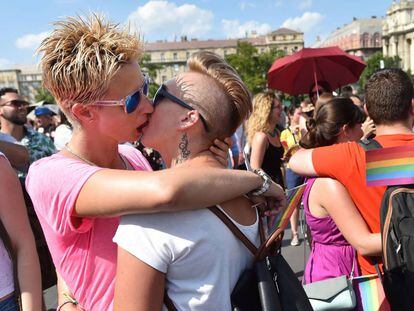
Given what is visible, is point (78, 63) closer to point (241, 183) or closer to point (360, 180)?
point (241, 183)

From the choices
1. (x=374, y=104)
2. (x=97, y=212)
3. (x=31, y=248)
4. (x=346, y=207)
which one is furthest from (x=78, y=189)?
(x=374, y=104)

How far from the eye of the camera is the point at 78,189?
1108mm

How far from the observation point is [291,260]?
16.0ft

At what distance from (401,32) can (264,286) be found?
102 meters

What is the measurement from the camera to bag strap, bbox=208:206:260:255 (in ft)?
3.46

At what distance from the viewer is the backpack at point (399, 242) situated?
1.60 m

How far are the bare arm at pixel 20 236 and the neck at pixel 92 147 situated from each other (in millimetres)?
417

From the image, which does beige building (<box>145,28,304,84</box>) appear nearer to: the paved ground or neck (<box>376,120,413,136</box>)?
the paved ground

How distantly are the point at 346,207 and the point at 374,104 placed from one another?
577 mm

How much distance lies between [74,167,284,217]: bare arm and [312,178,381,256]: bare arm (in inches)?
39.7

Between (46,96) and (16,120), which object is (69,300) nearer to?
(16,120)

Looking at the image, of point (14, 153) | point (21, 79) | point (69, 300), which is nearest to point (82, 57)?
point (69, 300)

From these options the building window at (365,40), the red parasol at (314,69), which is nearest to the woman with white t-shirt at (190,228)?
the red parasol at (314,69)

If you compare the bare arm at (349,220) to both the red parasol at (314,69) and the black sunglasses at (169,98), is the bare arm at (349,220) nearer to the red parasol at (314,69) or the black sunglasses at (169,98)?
the black sunglasses at (169,98)
